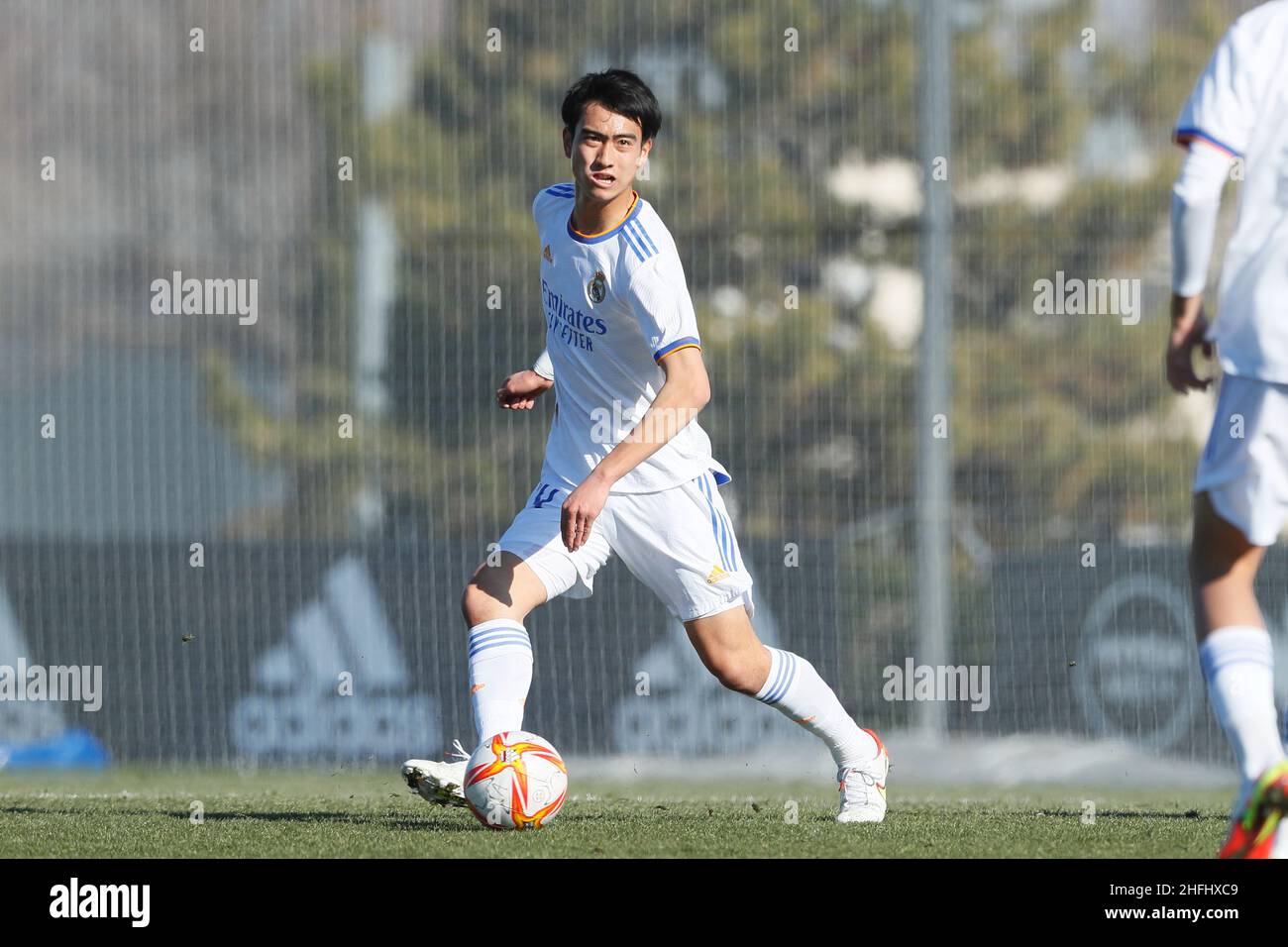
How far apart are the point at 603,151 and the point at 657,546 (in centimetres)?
125

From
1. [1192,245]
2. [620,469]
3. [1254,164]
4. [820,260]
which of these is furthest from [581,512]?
[820,260]

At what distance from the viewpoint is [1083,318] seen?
11.1 meters

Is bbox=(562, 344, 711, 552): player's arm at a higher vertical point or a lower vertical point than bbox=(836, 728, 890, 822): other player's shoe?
higher

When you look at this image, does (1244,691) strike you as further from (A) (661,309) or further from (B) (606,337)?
(B) (606,337)

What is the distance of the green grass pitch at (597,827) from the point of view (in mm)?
4816

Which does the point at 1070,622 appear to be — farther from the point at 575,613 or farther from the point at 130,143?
the point at 130,143

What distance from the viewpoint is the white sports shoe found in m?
5.88

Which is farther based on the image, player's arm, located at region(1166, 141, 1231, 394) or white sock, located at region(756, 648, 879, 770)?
white sock, located at region(756, 648, 879, 770)

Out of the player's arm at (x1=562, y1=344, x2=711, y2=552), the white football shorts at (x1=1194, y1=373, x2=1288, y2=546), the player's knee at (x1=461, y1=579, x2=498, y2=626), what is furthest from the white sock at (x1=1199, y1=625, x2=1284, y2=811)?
the player's knee at (x1=461, y1=579, x2=498, y2=626)

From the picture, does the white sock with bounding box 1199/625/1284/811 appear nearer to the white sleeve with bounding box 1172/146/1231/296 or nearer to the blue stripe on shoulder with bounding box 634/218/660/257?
the white sleeve with bounding box 1172/146/1231/296

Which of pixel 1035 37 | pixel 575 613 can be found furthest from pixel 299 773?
pixel 1035 37

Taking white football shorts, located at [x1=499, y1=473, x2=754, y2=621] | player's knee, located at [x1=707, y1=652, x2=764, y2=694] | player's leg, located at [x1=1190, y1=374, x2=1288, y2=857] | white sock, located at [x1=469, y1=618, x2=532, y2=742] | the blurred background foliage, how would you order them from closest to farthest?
player's leg, located at [x1=1190, y1=374, x2=1288, y2=857] → white sock, located at [x1=469, y1=618, x2=532, y2=742] → white football shorts, located at [x1=499, y1=473, x2=754, y2=621] → player's knee, located at [x1=707, y1=652, x2=764, y2=694] → the blurred background foliage

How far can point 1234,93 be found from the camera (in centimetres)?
367

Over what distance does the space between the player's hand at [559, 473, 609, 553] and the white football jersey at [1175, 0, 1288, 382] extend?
1.93m
